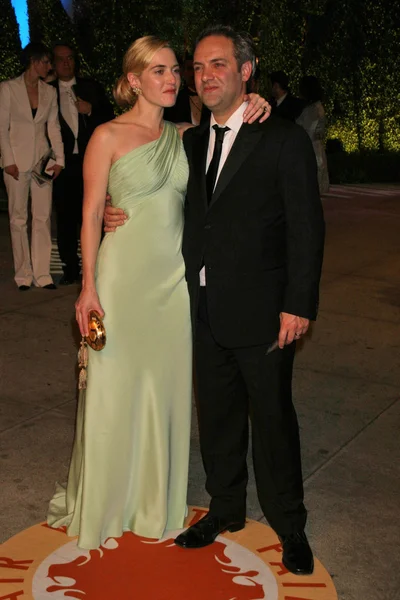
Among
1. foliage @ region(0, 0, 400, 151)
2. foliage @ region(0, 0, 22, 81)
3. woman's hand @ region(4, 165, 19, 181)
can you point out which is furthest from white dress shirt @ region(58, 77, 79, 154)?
Result: foliage @ region(0, 0, 400, 151)

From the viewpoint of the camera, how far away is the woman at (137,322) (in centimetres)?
367

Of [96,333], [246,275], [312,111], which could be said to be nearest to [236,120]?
[246,275]

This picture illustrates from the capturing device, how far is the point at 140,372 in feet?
12.6

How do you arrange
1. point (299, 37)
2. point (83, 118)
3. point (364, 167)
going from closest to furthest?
point (83, 118) < point (299, 37) < point (364, 167)

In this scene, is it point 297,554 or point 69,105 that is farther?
point 69,105

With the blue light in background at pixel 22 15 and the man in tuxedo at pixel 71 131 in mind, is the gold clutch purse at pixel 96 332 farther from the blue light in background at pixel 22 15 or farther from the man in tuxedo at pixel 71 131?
the blue light in background at pixel 22 15

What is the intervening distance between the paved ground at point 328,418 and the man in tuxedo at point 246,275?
352 mm

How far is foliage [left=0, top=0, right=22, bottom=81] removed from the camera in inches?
656

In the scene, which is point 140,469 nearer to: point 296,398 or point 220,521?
point 220,521

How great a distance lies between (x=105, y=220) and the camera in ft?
12.4

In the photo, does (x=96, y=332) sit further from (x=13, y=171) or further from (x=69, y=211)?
(x=69, y=211)

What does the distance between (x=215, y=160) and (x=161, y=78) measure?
409mm

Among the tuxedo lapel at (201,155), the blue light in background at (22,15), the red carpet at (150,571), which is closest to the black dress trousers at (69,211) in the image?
the red carpet at (150,571)

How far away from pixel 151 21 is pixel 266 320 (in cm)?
1607
